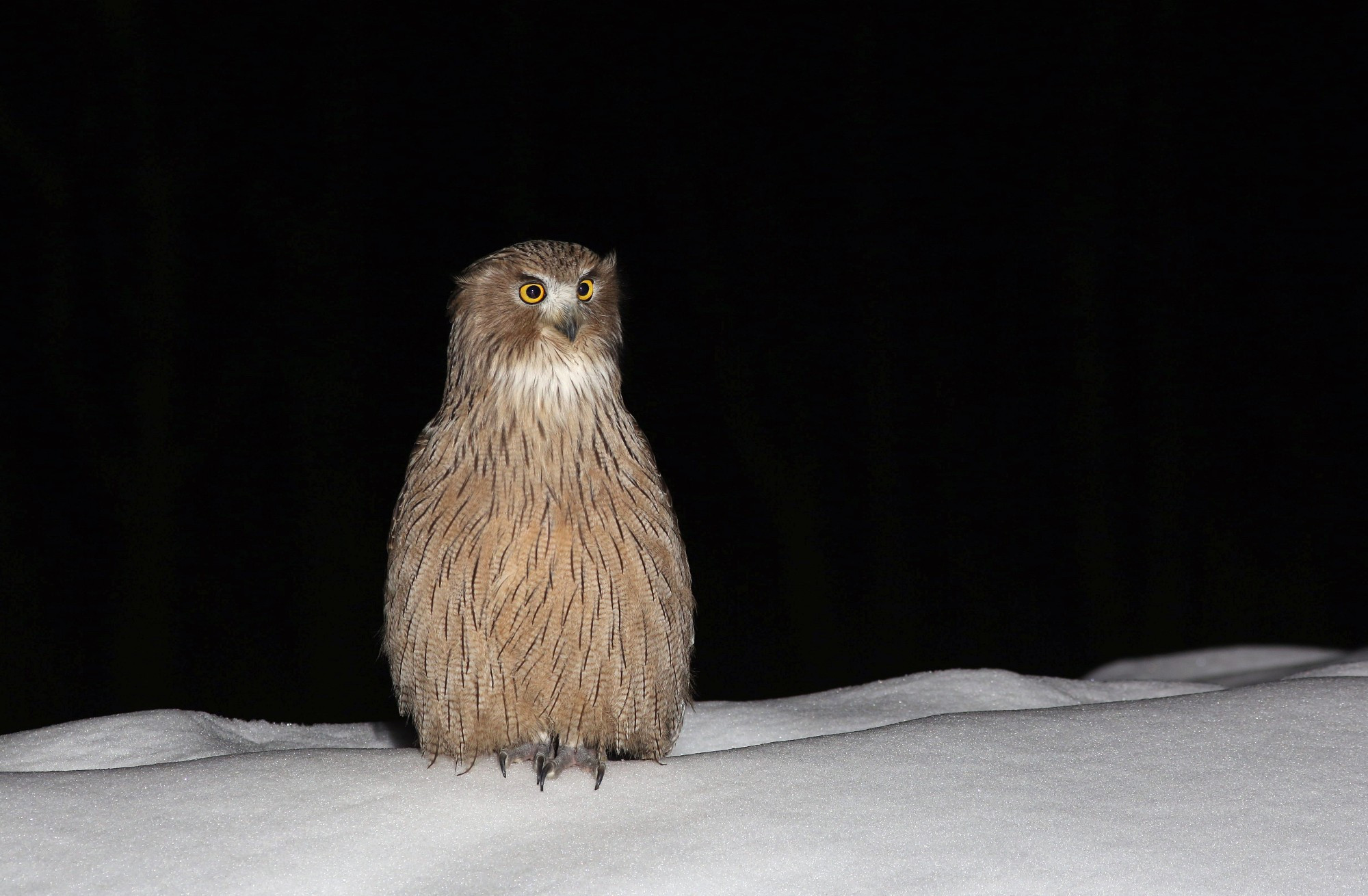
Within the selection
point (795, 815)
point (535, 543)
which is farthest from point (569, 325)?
point (795, 815)

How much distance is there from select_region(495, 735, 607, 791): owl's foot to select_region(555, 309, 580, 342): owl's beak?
2.18ft

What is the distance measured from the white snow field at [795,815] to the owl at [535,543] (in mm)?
112

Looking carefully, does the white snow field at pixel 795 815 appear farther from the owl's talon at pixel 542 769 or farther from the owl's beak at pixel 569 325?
the owl's beak at pixel 569 325

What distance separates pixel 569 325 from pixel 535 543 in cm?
34

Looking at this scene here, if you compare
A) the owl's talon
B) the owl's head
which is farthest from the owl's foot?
the owl's head

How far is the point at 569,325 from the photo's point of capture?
175 cm

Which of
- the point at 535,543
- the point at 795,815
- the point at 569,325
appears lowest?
the point at 795,815

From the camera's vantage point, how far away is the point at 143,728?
2.29 m

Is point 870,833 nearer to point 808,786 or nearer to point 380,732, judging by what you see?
point 808,786

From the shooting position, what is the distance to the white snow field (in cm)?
156

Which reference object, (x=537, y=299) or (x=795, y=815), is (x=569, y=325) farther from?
(x=795, y=815)

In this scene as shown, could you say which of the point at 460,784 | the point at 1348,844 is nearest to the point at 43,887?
the point at 460,784

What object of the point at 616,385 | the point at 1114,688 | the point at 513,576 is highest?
the point at 616,385

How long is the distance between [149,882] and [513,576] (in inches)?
25.4
